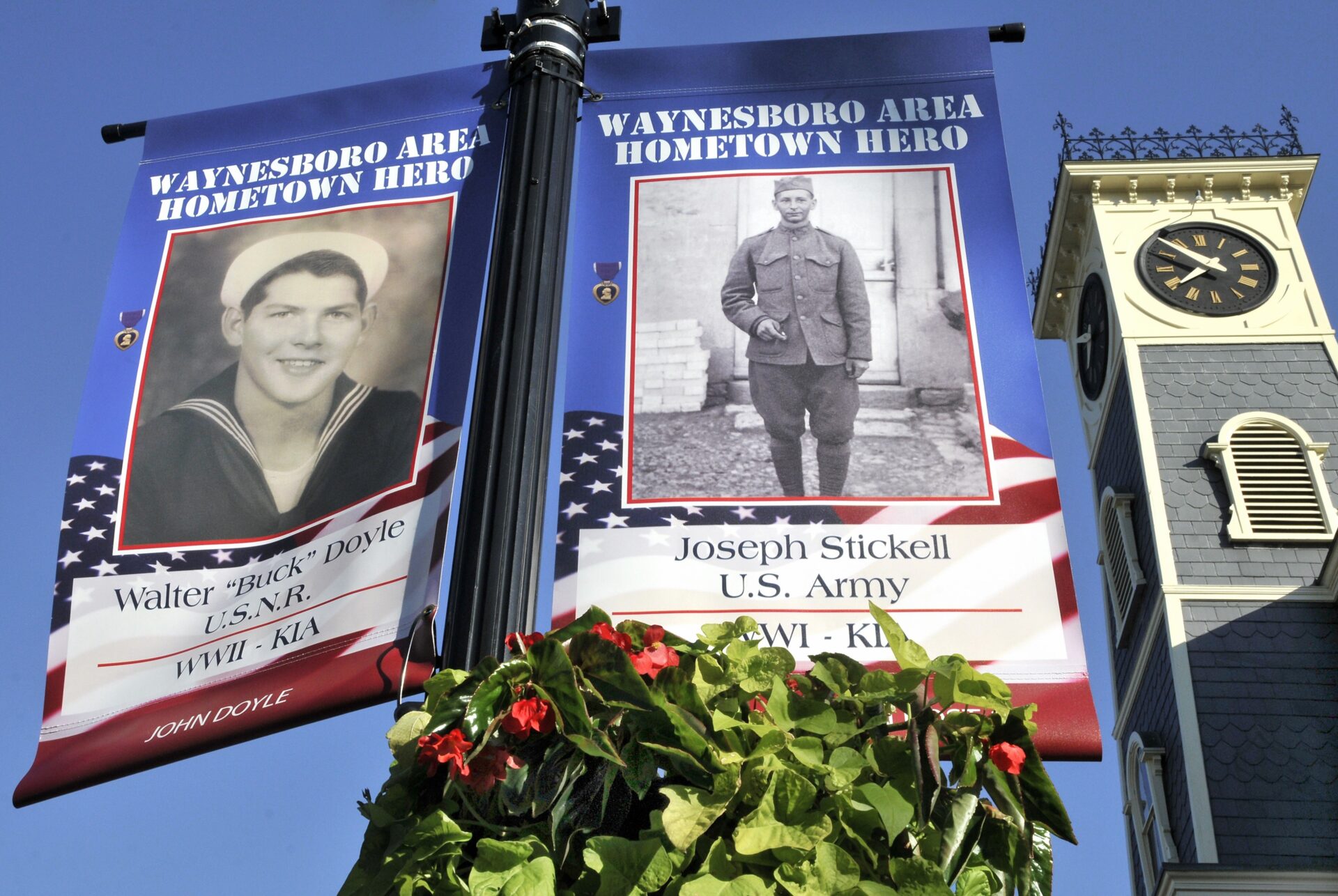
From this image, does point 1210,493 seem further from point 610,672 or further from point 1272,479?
point 610,672

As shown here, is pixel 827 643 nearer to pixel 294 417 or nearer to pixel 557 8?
pixel 294 417

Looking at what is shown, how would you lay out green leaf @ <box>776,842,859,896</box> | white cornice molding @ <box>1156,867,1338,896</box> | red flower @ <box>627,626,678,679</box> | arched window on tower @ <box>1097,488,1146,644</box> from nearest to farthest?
green leaf @ <box>776,842,859,896</box>, red flower @ <box>627,626,678,679</box>, white cornice molding @ <box>1156,867,1338,896</box>, arched window on tower @ <box>1097,488,1146,644</box>

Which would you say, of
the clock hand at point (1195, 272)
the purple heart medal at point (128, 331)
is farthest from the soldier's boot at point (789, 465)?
the clock hand at point (1195, 272)

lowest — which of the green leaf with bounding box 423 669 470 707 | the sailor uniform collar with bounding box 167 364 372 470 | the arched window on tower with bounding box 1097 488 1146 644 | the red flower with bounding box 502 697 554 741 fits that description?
the red flower with bounding box 502 697 554 741

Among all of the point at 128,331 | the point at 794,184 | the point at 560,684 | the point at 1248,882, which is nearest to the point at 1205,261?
the point at 1248,882

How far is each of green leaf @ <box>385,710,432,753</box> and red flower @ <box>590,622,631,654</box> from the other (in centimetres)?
41

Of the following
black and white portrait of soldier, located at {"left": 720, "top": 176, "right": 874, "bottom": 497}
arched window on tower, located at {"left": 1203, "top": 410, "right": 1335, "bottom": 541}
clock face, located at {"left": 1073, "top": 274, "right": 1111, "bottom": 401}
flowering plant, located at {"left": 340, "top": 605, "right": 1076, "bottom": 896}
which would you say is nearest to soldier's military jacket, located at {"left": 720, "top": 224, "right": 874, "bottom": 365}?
black and white portrait of soldier, located at {"left": 720, "top": 176, "right": 874, "bottom": 497}

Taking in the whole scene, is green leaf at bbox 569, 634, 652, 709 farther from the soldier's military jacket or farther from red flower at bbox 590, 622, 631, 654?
the soldier's military jacket

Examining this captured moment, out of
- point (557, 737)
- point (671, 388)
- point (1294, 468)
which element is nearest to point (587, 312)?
point (671, 388)

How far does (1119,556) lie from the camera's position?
29.0 metres

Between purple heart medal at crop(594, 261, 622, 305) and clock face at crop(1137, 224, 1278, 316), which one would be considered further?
clock face at crop(1137, 224, 1278, 316)

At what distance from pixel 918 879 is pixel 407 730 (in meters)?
1.15

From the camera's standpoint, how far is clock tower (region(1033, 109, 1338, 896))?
76.4 feet

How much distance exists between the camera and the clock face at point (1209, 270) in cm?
2977
